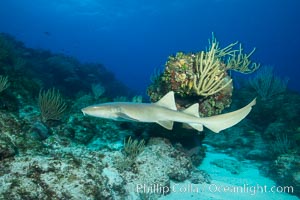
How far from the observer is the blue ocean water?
227ft

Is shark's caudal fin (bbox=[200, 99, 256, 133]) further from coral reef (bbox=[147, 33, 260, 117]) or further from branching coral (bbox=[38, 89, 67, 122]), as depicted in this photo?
branching coral (bbox=[38, 89, 67, 122])

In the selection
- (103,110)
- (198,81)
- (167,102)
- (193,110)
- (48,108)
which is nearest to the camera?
(103,110)

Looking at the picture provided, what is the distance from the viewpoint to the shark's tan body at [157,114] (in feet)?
Result: 14.9

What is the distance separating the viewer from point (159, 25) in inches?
4006

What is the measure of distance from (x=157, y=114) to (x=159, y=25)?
333ft

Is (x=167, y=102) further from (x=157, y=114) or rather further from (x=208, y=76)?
(x=208, y=76)

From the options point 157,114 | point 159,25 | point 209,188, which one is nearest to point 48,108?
point 157,114

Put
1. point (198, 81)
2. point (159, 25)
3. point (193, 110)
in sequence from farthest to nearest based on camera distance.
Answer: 1. point (159, 25)
2. point (198, 81)
3. point (193, 110)

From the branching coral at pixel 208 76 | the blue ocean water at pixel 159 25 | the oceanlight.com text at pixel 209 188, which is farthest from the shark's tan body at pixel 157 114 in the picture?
the blue ocean water at pixel 159 25

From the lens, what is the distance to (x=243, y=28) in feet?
338

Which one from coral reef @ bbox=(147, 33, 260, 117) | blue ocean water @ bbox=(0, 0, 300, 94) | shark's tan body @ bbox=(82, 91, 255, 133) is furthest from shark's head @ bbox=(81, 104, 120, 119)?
blue ocean water @ bbox=(0, 0, 300, 94)

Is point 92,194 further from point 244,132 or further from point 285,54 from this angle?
point 285,54

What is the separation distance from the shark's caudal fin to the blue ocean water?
117ft

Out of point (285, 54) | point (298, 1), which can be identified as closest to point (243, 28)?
point (298, 1)
